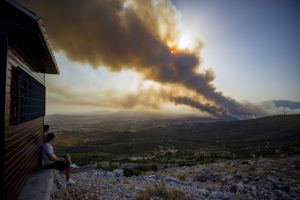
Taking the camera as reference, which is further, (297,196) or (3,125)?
(297,196)

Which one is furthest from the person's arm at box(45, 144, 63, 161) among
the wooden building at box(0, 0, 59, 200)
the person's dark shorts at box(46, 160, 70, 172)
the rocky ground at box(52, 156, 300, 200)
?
the wooden building at box(0, 0, 59, 200)

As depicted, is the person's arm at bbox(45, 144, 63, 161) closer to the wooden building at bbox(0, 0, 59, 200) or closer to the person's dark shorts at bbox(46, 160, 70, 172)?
the person's dark shorts at bbox(46, 160, 70, 172)

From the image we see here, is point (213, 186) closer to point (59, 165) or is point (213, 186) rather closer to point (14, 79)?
point (59, 165)

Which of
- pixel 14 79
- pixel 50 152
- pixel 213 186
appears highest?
pixel 14 79

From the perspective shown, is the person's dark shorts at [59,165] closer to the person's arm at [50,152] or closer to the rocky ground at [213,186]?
the person's arm at [50,152]

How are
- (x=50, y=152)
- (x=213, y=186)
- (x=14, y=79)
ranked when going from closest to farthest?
(x=14, y=79) → (x=50, y=152) → (x=213, y=186)

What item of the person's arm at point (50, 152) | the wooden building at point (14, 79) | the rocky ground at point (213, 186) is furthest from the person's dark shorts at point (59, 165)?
the wooden building at point (14, 79)

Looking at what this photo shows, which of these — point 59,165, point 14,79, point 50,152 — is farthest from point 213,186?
point 14,79

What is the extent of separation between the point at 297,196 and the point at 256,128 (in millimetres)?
124080

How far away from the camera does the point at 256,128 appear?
414 ft

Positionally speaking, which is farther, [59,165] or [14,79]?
[59,165]

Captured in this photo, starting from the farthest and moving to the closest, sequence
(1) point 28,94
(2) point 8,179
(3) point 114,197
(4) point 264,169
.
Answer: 1. (4) point 264,169
2. (3) point 114,197
3. (1) point 28,94
4. (2) point 8,179

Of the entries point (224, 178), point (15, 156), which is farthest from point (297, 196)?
point (15, 156)

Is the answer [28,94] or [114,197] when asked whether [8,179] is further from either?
[114,197]
